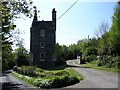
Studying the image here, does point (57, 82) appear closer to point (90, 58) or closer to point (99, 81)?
point (99, 81)

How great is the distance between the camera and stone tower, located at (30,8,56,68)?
119 ft

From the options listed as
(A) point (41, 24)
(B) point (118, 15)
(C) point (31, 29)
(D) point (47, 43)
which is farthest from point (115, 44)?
(C) point (31, 29)

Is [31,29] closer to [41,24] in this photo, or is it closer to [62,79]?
[41,24]

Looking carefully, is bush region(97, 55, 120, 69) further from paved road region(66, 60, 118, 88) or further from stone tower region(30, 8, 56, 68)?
stone tower region(30, 8, 56, 68)

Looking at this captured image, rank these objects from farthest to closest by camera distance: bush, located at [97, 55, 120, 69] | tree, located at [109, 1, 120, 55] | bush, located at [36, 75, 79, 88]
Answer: tree, located at [109, 1, 120, 55] < bush, located at [97, 55, 120, 69] < bush, located at [36, 75, 79, 88]

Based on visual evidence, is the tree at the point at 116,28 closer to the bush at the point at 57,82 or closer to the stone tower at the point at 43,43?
the bush at the point at 57,82

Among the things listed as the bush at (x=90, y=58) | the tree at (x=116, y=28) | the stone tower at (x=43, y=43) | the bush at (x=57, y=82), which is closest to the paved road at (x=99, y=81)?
the bush at (x=57, y=82)

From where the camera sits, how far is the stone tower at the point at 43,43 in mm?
36312

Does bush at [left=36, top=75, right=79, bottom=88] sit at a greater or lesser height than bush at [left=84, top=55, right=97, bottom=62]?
lesser

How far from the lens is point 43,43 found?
36.8m

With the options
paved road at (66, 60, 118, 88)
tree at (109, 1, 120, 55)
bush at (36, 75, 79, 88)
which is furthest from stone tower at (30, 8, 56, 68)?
bush at (36, 75, 79, 88)

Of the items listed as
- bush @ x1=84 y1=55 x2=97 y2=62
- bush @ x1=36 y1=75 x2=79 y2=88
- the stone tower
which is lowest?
bush @ x1=36 y1=75 x2=79 y2=88

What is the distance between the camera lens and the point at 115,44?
1033 inches

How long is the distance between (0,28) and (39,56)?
27.0 m
